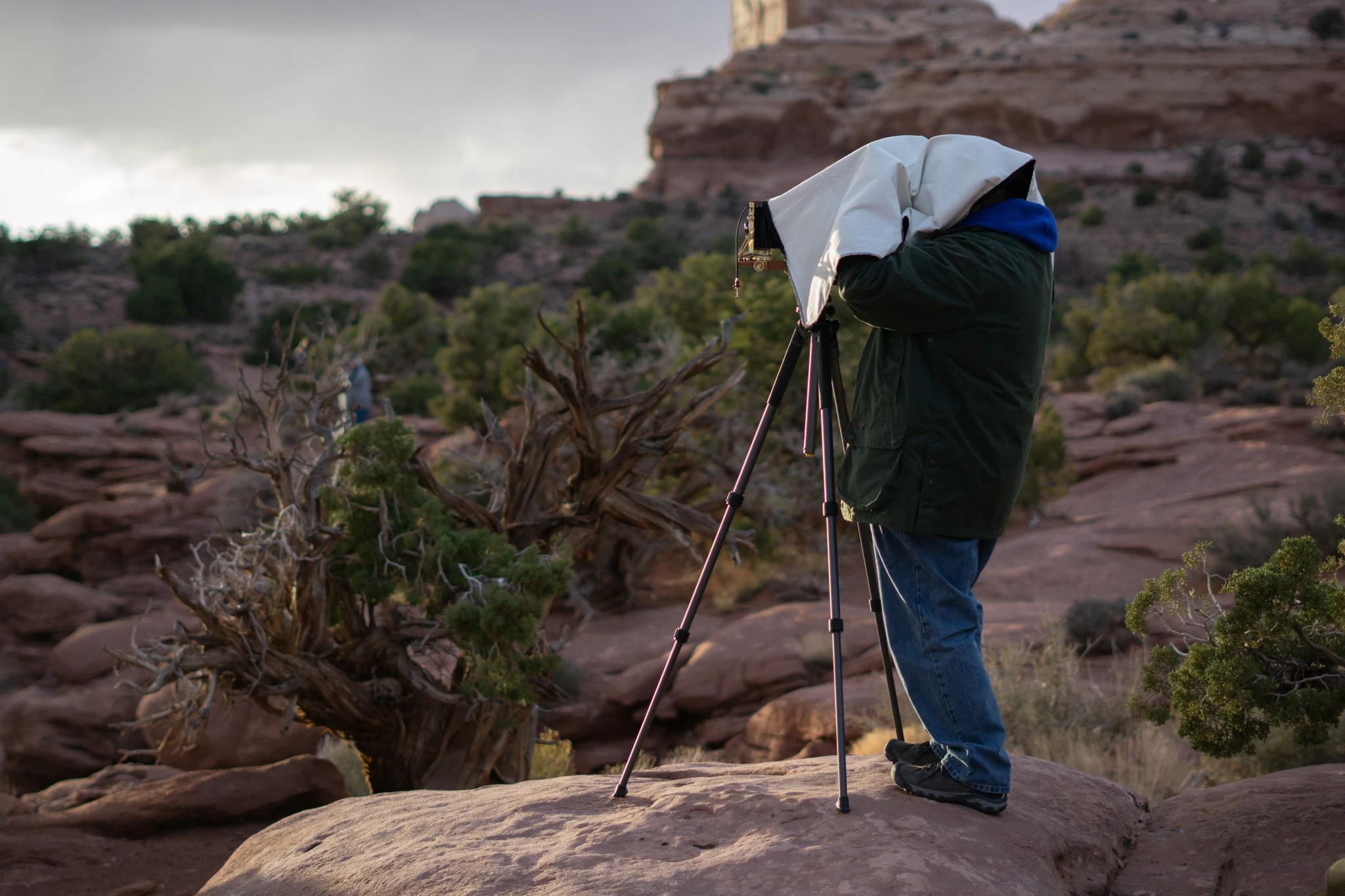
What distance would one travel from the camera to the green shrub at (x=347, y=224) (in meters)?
43.6

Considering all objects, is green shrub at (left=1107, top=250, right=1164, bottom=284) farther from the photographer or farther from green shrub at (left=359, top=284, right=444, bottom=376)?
the photographer

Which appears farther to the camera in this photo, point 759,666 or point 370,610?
point 759,666

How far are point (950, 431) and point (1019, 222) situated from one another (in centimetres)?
64

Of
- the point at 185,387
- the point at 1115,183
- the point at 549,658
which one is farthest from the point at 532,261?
the point at 549,658

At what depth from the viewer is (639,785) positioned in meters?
3.53

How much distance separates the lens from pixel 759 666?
8930mm

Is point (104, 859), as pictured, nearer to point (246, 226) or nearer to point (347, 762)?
point (347, 762)

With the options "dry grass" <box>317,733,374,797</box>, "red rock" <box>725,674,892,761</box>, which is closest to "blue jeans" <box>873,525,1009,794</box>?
"red rock" <box>725,674,892,761</box>

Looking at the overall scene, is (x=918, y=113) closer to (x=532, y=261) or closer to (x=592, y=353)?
(x=532, y=261)

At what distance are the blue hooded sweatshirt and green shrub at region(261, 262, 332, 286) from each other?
37522 millimetres

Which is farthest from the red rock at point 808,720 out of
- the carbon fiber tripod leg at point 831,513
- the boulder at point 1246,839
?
the carbon fiber tripod leg at point 831,513

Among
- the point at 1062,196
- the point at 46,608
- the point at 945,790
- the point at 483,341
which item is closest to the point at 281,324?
the point at 483,341

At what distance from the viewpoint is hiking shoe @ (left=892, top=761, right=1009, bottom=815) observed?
9.99 feet

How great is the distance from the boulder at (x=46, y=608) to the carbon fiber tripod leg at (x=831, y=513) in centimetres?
1304
